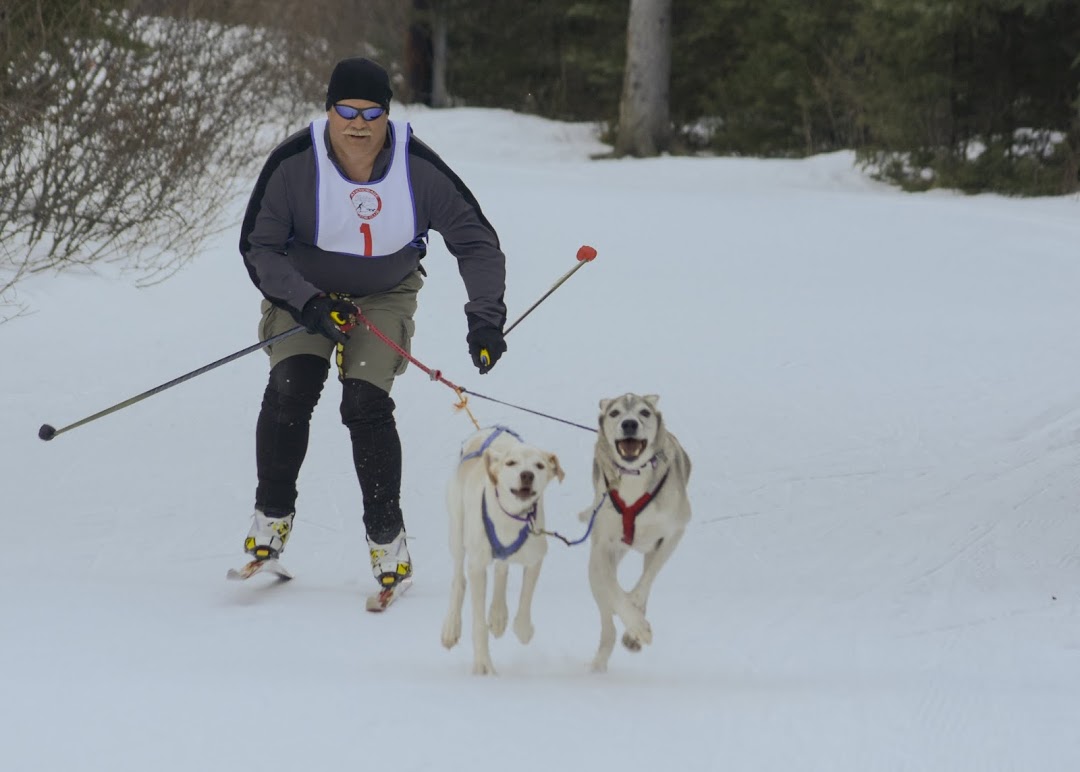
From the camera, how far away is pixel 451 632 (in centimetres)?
491

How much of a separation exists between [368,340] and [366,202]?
0.53m

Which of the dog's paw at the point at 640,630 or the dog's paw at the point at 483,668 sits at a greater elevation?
the dog's paw at the point at 640,630

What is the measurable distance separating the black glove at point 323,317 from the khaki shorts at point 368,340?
0.19 meters

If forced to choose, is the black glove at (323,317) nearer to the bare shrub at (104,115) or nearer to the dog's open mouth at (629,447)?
the dog's open mouth at (629,447)

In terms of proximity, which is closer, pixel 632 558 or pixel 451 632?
pixel 451 632

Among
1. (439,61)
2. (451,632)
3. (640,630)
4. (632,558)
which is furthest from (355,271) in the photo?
(439,61)

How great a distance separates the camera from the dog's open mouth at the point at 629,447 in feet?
16.0

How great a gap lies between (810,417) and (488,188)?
33.2 feet

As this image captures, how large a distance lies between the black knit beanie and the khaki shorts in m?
0.77

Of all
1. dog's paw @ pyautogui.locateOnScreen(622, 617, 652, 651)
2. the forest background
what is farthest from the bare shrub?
dog's paw @ pyautogui.locateOnScreen(622, 617, 652, 651)

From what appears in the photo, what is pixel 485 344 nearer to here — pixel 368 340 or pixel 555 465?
pixel 368 340

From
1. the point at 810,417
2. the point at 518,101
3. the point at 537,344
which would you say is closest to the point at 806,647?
the point at 810,417

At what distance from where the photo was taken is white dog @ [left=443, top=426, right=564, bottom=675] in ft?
15.2

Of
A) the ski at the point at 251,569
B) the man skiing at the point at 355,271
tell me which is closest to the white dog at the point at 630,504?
the man skiing at the point at 355,271
